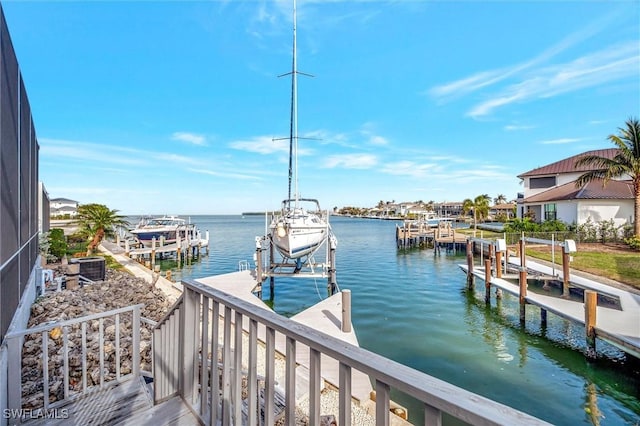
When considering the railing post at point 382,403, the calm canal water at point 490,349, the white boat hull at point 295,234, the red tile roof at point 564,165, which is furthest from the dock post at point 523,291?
the red tile roof at point 564,165

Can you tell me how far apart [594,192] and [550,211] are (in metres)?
3.03

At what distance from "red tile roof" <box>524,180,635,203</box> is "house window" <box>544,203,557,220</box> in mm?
482

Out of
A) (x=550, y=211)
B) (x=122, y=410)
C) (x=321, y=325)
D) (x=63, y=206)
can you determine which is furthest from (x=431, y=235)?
(x=63, y=206)

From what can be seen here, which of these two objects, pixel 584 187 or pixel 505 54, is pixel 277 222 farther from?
pixel 584 187

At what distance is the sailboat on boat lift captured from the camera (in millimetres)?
12688

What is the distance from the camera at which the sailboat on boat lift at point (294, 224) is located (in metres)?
12.7

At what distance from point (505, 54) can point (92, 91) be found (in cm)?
1902

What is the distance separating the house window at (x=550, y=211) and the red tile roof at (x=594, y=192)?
0.48 m

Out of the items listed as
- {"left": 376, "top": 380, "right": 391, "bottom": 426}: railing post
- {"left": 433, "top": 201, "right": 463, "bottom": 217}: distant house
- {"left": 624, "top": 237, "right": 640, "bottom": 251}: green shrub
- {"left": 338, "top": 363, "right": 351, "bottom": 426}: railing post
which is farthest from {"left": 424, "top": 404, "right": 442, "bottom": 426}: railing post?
{"left": 433, "top": 201, "right": 463, "bottom": 217}: distant house

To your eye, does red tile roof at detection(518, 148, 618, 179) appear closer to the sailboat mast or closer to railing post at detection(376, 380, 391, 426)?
the sailboat mast

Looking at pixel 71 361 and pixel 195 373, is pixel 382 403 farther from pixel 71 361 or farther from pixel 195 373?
pixel 71 361

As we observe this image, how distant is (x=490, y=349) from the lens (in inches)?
297

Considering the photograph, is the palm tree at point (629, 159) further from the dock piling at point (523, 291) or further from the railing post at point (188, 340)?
the railing post at point (188, 340)

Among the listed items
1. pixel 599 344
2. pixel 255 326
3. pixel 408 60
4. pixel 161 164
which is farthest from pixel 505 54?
pixel 161 164
